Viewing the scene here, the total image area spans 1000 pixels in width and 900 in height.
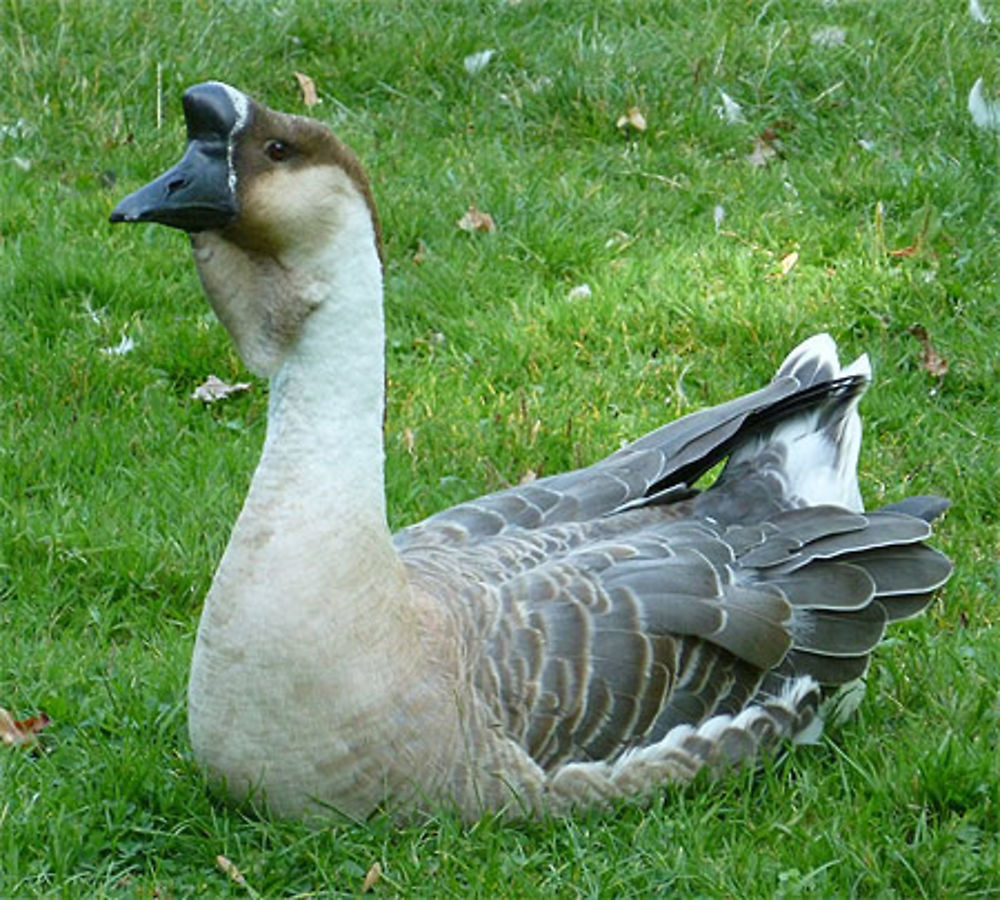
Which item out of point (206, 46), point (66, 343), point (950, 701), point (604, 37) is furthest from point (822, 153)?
point (950, 701)

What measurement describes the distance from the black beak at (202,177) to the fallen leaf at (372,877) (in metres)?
1.38

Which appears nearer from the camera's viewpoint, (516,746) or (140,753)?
(516,746)

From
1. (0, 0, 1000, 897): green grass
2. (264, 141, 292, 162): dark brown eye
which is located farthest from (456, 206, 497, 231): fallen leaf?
(264, 141, 292, 162): dark brown eye

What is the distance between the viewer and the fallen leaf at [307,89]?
8234 mm

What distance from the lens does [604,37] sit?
339 inches

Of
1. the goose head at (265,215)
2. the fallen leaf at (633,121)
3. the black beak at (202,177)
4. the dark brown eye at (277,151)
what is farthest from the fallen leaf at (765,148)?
the black beak at (202,177)

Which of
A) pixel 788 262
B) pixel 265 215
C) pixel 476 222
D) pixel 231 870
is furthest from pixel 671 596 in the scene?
pixel 476 222

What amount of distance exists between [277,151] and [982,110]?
4.99 metres

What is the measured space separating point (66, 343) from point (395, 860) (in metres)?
3.01

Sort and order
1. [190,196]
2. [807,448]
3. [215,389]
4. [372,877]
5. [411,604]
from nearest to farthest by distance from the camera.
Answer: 1. [190,196]
2. [372,877]
3. [411,604]
4. [807,448]
5. [215,389]

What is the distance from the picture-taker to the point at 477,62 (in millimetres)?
8391

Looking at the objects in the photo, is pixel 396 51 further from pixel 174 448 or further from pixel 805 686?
pixel 805 686

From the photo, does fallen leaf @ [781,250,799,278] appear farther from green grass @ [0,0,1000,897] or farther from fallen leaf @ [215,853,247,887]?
fallen leaf @ [215,853,247,887]

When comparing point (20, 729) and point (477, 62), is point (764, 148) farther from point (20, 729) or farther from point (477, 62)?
point (20, 729)
